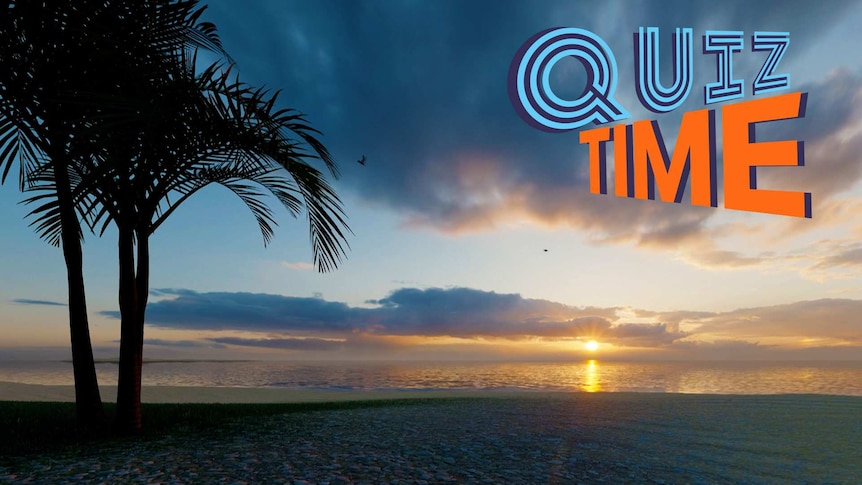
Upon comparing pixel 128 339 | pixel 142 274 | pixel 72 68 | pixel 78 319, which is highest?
pixel 72 68

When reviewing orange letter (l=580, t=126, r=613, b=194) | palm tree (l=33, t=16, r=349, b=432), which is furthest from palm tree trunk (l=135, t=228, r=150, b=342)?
orange letter (l=580, t=126, r=613, b=194)

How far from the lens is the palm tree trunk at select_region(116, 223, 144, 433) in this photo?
11.6 m

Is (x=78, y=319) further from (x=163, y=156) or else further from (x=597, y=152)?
(x=597, y=152)

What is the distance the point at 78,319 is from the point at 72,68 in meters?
5.12

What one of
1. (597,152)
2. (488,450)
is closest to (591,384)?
(597,152)

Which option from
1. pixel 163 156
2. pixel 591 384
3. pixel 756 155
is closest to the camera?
pixel 163 156

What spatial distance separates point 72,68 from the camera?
10414 millimetres

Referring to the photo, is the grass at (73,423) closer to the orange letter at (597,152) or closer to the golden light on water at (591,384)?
the orange letter at (597,152)

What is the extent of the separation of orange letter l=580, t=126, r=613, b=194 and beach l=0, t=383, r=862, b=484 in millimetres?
7234

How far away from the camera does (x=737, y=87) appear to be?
1677 cm

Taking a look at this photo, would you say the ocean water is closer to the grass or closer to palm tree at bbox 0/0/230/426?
the grass

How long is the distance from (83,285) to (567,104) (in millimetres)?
14257

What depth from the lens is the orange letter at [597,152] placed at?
1771 centimetres

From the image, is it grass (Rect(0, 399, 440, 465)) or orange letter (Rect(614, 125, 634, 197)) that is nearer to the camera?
grass (Rect(0, 399, 440, 465))
